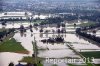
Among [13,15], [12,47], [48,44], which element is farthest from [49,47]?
[13,15]

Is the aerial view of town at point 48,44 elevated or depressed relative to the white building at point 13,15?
depressed

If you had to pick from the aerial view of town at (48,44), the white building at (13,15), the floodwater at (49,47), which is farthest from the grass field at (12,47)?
the white building at (13,15)

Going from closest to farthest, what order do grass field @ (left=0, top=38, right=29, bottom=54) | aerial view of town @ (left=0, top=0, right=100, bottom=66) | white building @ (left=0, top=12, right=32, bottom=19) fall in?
aerial view of town @ (left=0, top=0, right=100, bottom=66)
grass field @ (left=0, top=38, right=29, bottom=54)
white building @ (left=0, top=12, right=32, bottom=19)

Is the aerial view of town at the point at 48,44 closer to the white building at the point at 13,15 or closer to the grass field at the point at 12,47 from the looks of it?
the grass field at the point at 12,47

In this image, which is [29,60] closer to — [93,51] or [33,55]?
[33,55]

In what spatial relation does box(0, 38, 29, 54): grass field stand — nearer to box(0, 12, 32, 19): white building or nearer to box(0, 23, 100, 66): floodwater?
box(0, 23, 100, 66): floodwater

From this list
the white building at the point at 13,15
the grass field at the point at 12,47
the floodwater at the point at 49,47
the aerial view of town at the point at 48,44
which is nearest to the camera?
the aerial view of town at the point at 48,44

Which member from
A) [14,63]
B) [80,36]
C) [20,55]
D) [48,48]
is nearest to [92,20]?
[80,36]

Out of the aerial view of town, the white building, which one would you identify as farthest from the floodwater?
the white building
